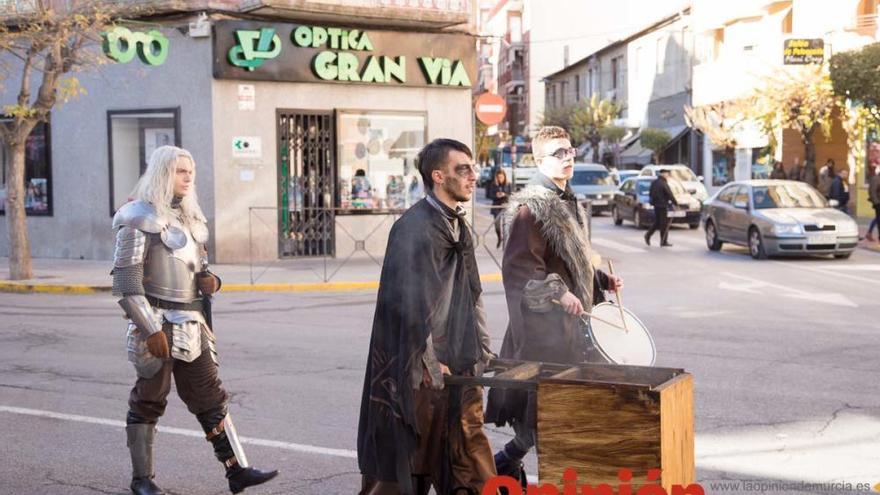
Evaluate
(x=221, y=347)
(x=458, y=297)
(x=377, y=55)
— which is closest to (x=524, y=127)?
(x=377, y=55)

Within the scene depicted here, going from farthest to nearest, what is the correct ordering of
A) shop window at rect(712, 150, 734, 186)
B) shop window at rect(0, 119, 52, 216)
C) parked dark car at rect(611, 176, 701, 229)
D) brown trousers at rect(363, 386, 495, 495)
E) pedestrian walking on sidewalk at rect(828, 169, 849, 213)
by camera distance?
shop window at rect(712, 150, 734, 186) → parked dark car at rect(611, 176, 701, 229) → pedestrian walking on sidewalk at rect(828, 169, 849, 213) → shop window at rect(0, 119, 52, 216) → brown trousers at rect(363, 386, 495, 495)

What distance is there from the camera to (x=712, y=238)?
22406 mm

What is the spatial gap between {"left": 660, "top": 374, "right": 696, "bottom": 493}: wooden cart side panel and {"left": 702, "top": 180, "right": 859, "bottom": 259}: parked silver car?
630 inches

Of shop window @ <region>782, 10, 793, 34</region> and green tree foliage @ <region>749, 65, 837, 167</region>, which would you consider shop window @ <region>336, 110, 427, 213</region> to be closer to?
green tree foliage @ <region>749, 65, 837, 167</region>

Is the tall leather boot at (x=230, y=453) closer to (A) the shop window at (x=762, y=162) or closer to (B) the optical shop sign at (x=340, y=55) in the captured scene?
(B) the optical shop sign at (x=340, y=55)

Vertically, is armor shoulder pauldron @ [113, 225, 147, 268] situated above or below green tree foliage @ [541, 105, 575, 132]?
below

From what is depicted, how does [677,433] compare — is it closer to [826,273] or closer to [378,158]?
[826,273]

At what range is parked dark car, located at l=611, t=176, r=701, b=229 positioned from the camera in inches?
1125

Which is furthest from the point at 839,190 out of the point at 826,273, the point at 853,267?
the point at 826,273

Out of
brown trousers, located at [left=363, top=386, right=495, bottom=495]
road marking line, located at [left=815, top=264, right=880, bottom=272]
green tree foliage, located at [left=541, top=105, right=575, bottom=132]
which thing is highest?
green tree foliage, located at [left=541, top=105, right=575, bottom=132]

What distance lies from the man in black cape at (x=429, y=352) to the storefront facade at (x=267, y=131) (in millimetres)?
14329

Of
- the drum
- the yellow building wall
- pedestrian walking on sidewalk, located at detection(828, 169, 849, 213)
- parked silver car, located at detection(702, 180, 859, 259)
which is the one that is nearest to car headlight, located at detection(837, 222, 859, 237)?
parked silver car, located at detection(702, 180, 859, 259)

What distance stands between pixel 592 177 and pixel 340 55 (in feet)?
57.2

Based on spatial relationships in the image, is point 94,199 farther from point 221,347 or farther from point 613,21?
point 613,21
